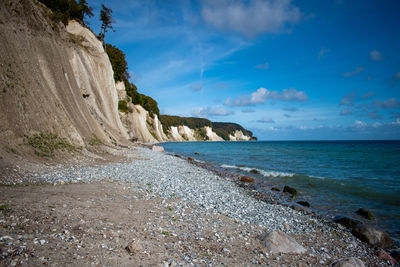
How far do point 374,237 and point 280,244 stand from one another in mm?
4607

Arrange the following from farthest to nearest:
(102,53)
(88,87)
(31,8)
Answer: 1. (102,53)
2. (88,87)
3. (31,8)

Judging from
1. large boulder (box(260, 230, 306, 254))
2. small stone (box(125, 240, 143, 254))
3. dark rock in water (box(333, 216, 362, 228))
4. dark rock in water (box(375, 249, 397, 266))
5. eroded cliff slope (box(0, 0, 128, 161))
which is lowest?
dark rock in water (box(375, 249, 397, 266))

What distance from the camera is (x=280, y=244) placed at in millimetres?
5773

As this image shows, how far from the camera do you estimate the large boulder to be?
5680mm

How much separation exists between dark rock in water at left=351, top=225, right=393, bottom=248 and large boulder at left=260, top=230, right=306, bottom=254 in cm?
370


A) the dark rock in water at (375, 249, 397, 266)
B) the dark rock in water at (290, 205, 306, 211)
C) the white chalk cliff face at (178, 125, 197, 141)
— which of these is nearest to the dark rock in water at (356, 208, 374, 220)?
the dark rock in water at (290, 205, 306, 211)

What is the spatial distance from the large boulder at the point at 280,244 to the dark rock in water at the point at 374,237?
3.70 m

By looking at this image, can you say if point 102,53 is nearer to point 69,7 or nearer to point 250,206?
point 69,7

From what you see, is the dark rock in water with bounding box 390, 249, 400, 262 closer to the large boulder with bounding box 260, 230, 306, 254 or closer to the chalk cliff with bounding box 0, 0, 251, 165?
the large boulder with bounding box 260, 230, 306, 254

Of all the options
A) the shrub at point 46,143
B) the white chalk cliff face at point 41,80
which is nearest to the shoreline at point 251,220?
the shrub at point 46,143

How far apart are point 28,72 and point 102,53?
72.4ft

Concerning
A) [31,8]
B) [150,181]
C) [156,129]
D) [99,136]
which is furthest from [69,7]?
[156,129]

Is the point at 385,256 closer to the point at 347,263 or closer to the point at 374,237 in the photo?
the point at 374,237

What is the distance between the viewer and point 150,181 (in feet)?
38.8
